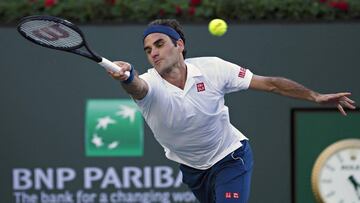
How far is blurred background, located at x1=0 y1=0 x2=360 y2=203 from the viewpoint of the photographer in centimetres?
719

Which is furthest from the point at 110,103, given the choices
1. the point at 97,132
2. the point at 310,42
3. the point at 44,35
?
the point at 44,35

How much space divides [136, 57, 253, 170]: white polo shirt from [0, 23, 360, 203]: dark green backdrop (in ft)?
5.28

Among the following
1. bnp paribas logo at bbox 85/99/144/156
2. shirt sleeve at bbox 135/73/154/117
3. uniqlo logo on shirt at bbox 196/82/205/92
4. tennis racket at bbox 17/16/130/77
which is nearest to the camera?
tennis racket at bbox 17/16/130/77

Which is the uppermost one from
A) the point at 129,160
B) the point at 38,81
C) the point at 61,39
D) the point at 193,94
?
the point at 61,39

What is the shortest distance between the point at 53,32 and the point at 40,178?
2.54 meters

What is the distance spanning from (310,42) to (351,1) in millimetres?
432

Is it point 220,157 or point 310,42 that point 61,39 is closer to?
point 220,157

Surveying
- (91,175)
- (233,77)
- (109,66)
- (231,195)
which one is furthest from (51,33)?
(91,175)

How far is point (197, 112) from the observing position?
209 inches

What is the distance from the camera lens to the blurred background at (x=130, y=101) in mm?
7191

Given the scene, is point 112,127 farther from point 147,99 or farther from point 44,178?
point 147,99

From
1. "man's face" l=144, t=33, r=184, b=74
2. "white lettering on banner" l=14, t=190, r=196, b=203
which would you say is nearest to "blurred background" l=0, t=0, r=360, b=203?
"white lettering on banner" l=14, t=190, r=196, b=203

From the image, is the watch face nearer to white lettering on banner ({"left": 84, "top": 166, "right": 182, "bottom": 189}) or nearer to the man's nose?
white lettering on banner ({"left": 84, "top": 166, "right": 182, "bottom": 189})

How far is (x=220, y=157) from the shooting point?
5613 mm
